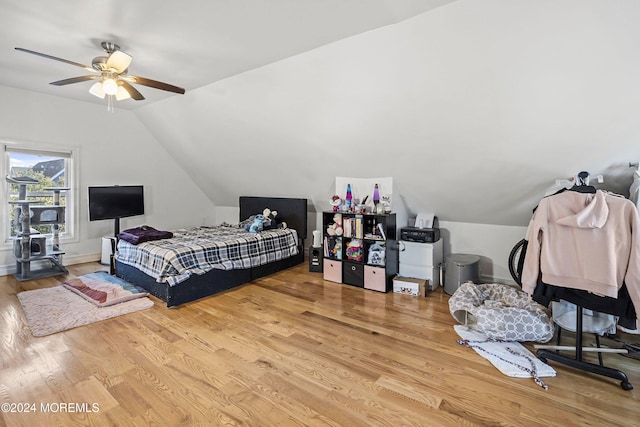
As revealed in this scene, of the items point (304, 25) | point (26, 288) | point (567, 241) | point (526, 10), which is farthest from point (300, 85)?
point (26, 288)

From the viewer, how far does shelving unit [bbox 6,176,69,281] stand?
4.17 meters

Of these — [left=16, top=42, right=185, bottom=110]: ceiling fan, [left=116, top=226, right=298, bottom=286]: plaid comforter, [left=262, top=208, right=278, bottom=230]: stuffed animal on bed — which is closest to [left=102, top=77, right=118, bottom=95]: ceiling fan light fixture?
[left=16, top=42, right=185, bottom=110]: ceiling fan

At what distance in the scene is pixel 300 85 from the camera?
3.30m

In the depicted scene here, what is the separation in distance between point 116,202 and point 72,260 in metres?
1.13

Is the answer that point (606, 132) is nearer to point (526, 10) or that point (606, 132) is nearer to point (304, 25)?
point (526, 10)

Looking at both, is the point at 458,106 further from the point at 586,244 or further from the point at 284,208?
the point at 284,208

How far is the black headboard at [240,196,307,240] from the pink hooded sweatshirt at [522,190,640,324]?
324 cm

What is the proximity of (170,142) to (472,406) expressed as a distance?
18.7ft

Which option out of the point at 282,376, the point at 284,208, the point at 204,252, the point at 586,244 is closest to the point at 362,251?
the point at 284,208

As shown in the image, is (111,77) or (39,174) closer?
(111,77)

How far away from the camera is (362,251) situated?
13.1 ft

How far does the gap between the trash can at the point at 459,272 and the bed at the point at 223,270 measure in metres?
2.20

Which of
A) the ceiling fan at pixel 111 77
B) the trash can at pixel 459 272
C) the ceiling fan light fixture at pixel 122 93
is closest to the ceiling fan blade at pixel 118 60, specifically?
the ceiling fan at pixel 111 77

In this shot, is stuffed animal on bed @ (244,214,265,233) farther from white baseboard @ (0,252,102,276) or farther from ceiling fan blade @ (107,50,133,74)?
white baseboard @ (0,252,102,276)
